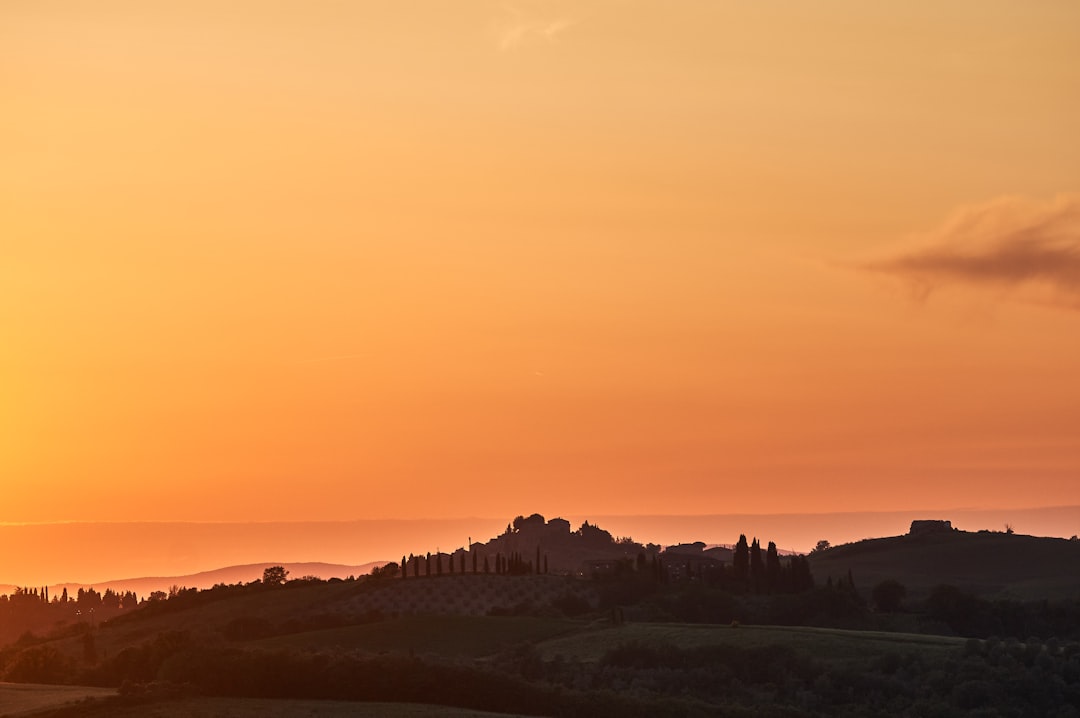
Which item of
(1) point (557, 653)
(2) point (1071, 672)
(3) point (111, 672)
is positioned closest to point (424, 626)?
(1) point (557, 653)

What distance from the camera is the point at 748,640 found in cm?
11225

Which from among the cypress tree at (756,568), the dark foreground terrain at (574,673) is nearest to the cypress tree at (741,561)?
the cypress tree at (756,568)

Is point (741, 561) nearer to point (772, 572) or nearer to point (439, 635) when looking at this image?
point (772, 572)

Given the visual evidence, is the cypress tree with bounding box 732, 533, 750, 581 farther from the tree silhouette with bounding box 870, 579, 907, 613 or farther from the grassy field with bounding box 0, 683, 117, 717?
the grassy field with bounding box 0, 683, 117, 717

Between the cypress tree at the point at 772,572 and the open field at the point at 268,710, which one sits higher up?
the cypress tree at the point at 772,572

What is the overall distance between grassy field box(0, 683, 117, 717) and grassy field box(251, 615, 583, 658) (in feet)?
124

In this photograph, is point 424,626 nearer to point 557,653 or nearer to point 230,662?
point 557,653

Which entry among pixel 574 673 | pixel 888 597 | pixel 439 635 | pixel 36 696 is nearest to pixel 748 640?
pixel 574 673

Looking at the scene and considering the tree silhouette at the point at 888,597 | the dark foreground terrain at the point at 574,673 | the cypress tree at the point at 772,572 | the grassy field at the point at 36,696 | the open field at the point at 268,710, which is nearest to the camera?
the open field at the point at 268,710

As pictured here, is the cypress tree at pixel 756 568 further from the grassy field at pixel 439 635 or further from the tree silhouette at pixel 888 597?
the grassy field at pixel 439 635

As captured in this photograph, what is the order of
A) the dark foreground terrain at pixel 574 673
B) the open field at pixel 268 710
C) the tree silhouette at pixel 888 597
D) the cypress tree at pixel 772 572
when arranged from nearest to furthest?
1. the open field at pixel 268 710
2. the dark foreground terrain at pixel 574 673
3. the tree silhouette at pixel 888 597
4. the cypress tree at pixel 772 572

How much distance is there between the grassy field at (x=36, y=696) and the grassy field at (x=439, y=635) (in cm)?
3767

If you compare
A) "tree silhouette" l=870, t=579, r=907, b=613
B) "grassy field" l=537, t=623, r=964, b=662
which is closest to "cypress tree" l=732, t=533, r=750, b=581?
"tree silhouette" l=870, t=579, r=907, b=613

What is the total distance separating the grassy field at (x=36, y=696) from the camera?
7538 cm
